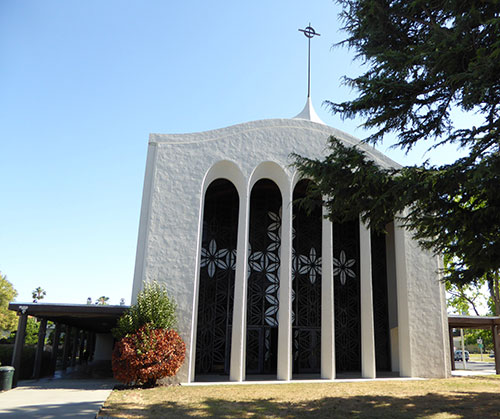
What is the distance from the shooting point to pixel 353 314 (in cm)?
1981

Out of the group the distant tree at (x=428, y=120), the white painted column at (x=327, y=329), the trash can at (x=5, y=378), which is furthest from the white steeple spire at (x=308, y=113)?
the trash can at (x=5, y=378)

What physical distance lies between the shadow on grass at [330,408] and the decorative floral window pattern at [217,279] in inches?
245

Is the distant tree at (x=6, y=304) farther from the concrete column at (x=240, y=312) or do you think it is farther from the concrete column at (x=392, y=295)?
the concrete column at (x=392, y=295)

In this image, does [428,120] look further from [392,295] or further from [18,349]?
[18,349]

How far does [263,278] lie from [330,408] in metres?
8.89

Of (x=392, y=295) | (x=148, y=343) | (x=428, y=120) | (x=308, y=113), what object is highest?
(x=308, y=113)

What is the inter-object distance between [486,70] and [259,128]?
38.1 ft

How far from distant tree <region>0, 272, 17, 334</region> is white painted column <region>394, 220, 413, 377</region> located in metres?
33.6

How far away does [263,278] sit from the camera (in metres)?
19.0

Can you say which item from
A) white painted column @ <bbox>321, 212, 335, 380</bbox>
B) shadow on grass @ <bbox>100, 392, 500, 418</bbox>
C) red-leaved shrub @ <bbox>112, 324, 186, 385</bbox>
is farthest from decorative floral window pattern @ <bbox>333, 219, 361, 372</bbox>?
red-leaved shrub @ <bbox>112, 324, 186, 385</bbox>

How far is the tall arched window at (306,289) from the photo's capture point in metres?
18.8

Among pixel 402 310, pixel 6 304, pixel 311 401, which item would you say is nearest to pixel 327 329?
pixel 402 310

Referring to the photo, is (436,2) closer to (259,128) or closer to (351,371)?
(259,128)

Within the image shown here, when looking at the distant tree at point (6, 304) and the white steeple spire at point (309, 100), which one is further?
the distant tree at point (6, 304)
